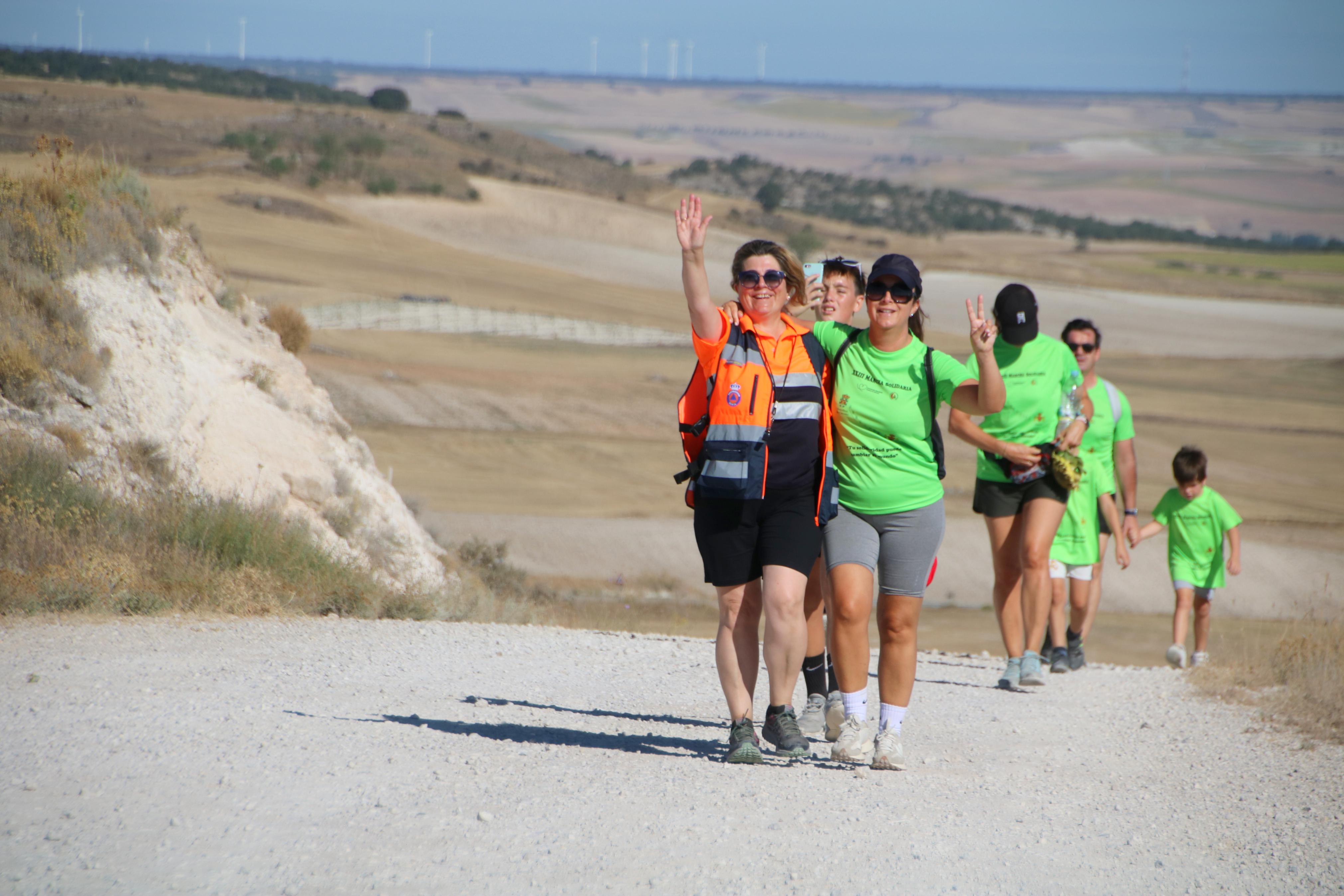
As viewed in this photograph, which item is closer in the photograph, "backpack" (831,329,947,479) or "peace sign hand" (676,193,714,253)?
"peace sign hand" (676,193,714,253)

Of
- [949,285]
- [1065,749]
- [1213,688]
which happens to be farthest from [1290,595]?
[949,285]

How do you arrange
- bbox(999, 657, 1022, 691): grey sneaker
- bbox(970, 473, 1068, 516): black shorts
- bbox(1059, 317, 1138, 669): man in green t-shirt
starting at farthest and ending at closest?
bbox(1059, 317, 1138, 669): man in green t-shirt → bbox(999, 657, 1022, 691): grey sneaker → bbox(970, 473, 1068, 516): black shorts

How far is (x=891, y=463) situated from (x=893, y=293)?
651 mm

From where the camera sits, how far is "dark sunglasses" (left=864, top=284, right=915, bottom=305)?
16.1ft

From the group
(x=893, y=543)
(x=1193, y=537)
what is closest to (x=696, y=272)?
(x=893, y=543)

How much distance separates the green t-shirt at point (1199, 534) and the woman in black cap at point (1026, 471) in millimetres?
2073

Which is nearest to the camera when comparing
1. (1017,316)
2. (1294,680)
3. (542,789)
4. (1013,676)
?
(542,789)

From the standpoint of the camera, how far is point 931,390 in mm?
4926

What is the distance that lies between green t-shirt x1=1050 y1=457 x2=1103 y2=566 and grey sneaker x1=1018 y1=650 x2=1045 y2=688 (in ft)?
3.28

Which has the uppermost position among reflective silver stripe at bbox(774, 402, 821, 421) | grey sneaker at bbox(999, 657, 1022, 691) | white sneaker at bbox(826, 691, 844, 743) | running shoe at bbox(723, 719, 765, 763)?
reflective silver stripe at bbox(774, 402, 821, 421)

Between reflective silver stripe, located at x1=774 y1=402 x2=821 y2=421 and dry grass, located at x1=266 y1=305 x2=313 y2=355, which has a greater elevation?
reflective silver stripe, located at x1=774 y1=402 x2=821 y2=421

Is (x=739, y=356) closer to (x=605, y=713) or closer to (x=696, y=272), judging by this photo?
(x=696, y=272)

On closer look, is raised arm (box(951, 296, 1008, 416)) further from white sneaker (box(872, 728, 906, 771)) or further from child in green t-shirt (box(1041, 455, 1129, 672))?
child in green t-shirt (box(1041, 455, 1129, 672))

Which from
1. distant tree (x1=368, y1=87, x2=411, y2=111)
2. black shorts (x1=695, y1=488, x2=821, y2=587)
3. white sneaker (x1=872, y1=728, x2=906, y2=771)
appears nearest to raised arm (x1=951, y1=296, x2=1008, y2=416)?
black shorts (x1=695, y1=488, x2=821, y2=587)
